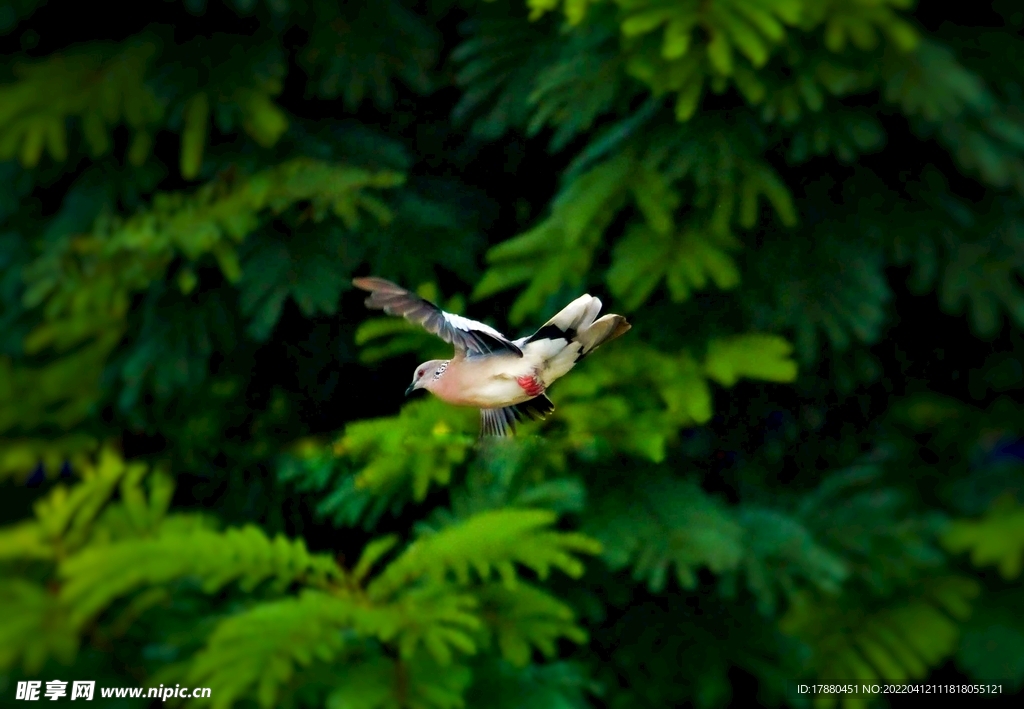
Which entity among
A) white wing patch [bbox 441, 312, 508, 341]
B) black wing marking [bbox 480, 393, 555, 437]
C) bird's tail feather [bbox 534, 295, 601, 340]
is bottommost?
black wing marking [bbox 480, 393, 555, 437]

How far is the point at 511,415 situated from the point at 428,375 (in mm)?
86

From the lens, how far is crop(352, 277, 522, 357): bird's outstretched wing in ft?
2.18

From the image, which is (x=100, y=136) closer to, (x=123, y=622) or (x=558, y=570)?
(x=123, y=622)

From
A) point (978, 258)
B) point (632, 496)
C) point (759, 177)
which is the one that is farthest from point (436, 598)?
point (978, 258)

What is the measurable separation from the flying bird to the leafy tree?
0.36 metres

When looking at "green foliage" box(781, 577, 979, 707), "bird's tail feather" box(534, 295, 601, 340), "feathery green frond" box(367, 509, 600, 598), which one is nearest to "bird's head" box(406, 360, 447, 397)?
"bird's tail feather" box(534, 295, 601, 340)

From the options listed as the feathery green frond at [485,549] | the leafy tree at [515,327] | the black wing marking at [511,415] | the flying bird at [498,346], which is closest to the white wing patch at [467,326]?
the flying bird at [498,346]

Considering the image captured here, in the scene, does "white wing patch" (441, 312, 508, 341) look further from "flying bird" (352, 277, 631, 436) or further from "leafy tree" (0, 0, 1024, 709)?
"leafy tree" (0, 0, 1024, 709)

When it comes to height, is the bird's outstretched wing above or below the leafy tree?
above

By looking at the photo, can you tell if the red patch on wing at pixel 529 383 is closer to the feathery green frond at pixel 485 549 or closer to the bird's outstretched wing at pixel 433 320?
the bird's outstretched wing at pixel 433 320

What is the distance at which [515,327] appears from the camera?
1729 millimetres

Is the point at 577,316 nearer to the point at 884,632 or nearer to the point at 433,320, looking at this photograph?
Result: the point at 433,320

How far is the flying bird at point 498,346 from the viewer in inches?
26.4

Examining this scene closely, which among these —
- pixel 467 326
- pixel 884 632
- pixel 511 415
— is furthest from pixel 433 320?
pixel 884 632
